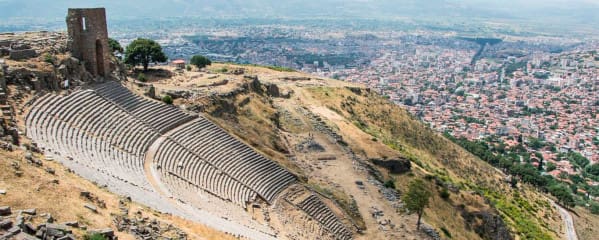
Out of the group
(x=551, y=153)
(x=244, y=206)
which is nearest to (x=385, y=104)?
(x=244, y=206)

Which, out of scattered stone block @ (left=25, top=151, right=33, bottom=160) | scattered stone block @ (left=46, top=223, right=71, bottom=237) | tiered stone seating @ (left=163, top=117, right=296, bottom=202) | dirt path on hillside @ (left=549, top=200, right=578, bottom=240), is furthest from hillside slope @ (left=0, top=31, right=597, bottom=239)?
dirt path on hillside @ (left=549, top=200, right=578, bottom=240)

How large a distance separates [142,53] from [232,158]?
1956 centimetres

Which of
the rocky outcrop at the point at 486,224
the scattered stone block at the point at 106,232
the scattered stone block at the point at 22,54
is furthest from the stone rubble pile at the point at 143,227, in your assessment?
the rocky outcrop at the point at 486,224

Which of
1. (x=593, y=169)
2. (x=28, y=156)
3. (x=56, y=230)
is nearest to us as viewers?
(x=56, y=230)

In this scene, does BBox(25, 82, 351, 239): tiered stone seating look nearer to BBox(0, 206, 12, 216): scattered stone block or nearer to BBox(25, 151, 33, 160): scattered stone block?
BBox(25, 151, 33, 160): scattered stone block

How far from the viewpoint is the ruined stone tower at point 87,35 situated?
35.3 metres

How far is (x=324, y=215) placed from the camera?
1340 inches

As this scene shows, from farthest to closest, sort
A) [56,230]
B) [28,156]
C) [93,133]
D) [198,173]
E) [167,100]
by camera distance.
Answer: [167,100]
[198,173]
[93,133]
[28,156]
[56,230]

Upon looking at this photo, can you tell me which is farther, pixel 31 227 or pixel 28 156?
pixel 28 156

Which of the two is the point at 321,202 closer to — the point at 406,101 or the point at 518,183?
the point at 518,183

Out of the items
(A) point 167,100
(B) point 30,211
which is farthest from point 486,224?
(B) point 30,211

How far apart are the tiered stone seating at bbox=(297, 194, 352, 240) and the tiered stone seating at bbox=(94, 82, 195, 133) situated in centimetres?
1024

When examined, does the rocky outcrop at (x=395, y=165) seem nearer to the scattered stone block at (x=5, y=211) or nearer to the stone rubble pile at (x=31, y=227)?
the stone rubble pile at (x=31, y=227)

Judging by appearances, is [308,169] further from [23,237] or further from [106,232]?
[23,237]
